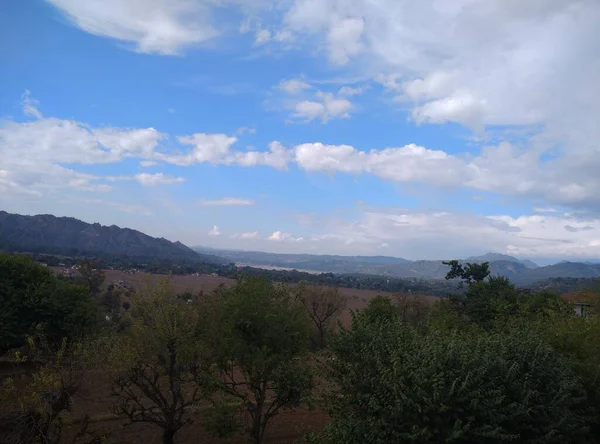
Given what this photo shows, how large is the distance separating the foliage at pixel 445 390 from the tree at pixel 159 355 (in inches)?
228

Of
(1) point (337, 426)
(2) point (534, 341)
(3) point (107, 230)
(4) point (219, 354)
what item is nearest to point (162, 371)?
(4) point (219, 354)

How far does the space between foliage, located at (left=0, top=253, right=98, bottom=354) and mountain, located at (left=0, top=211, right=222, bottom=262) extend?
371 feet

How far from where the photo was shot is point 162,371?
1495cm

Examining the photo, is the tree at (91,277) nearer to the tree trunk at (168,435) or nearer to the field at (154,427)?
the field at (154,427)

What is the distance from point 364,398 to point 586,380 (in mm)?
6794

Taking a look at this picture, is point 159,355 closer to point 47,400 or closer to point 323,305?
point 47,400

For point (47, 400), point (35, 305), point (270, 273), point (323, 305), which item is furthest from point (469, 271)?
point (270, 273)

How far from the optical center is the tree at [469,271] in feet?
116

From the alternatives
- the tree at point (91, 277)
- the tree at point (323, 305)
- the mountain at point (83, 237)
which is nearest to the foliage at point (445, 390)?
the tree at point (323, 305)

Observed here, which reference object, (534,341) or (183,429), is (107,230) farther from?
(534,341)

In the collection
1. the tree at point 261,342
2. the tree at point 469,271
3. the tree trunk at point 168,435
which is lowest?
the tree trunk at point 168,435

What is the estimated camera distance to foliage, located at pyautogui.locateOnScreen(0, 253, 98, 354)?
2553 centimetres

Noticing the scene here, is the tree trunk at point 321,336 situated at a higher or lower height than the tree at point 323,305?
lower

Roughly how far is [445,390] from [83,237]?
544 ft
